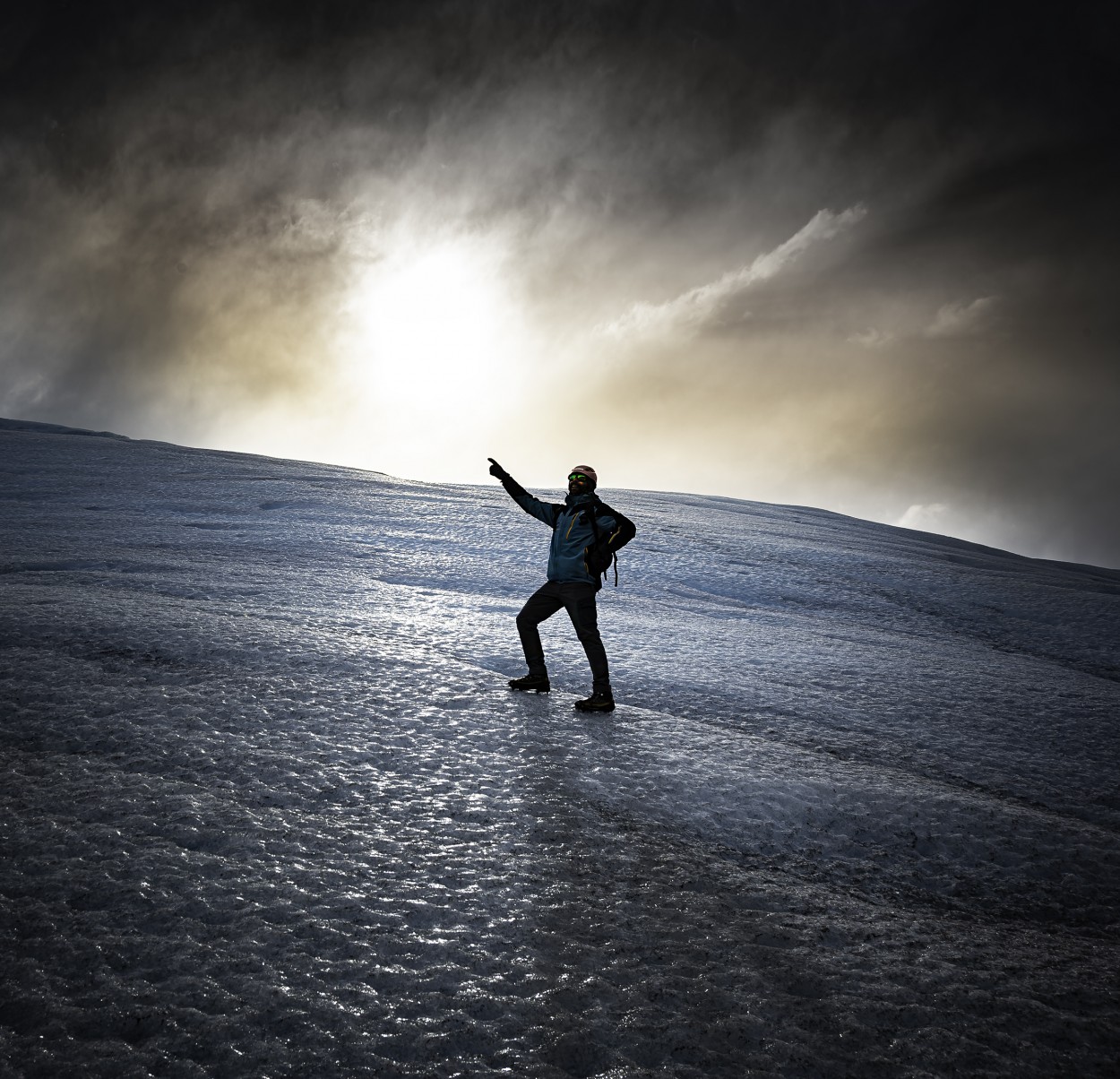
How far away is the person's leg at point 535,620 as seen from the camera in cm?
556

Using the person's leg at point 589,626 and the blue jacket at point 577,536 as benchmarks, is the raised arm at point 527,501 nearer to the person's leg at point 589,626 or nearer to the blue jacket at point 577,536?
the blue jacket at point 577,536

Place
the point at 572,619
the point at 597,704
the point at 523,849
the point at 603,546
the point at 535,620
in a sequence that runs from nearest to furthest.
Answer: the point at 523,849
the point at 597,704
the point at 572,619
the point at 603,546
the point at 535,620

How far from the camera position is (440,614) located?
305 inches

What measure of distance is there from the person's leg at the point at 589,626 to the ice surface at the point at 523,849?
0.35 meters

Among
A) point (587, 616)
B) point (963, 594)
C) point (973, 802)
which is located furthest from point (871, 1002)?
→ point (963, 594)

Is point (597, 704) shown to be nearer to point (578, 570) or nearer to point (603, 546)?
point (578, 570)

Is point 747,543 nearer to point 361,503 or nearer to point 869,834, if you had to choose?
point 361,503

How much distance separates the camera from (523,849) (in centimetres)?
334

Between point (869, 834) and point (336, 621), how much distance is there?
5.19 m

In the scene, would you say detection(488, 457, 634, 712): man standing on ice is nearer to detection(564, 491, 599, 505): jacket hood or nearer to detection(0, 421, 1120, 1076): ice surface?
detection(564, 491, 599, 505): jacket hood

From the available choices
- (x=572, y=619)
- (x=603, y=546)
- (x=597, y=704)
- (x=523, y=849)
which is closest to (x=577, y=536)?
(x=603, y=546)

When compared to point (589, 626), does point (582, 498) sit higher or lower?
higher

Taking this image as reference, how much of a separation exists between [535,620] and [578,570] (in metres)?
0.56

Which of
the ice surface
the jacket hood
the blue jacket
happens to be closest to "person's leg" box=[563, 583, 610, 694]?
the blue jacket
